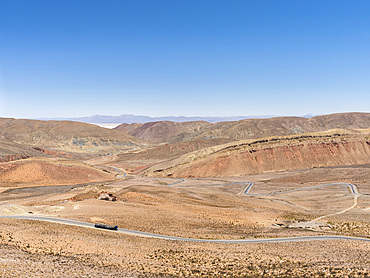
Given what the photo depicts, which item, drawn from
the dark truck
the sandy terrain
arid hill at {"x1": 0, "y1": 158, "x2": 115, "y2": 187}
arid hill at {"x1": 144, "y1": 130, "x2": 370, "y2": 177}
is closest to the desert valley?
the sandy terrain

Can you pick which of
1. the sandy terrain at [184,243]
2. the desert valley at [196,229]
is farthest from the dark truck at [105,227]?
the sandy terrain at [184,243]

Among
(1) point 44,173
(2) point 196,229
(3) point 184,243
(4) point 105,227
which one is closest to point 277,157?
(2) point 196,229

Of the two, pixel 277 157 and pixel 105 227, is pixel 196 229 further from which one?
pixel 277 157

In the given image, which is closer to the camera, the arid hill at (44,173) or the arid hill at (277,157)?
the arid hill at (44,173)

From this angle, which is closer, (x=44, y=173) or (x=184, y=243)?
(x=184, y=243)

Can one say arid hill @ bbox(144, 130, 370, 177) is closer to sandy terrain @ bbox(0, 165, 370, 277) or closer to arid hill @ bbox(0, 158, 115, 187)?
arid hill @ bbox(0, 158, 115, 187)

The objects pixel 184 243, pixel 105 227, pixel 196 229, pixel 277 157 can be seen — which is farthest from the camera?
pixel 277 157

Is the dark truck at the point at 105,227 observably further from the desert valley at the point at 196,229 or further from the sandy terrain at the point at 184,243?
the sandy terrain at the point at 184,243
